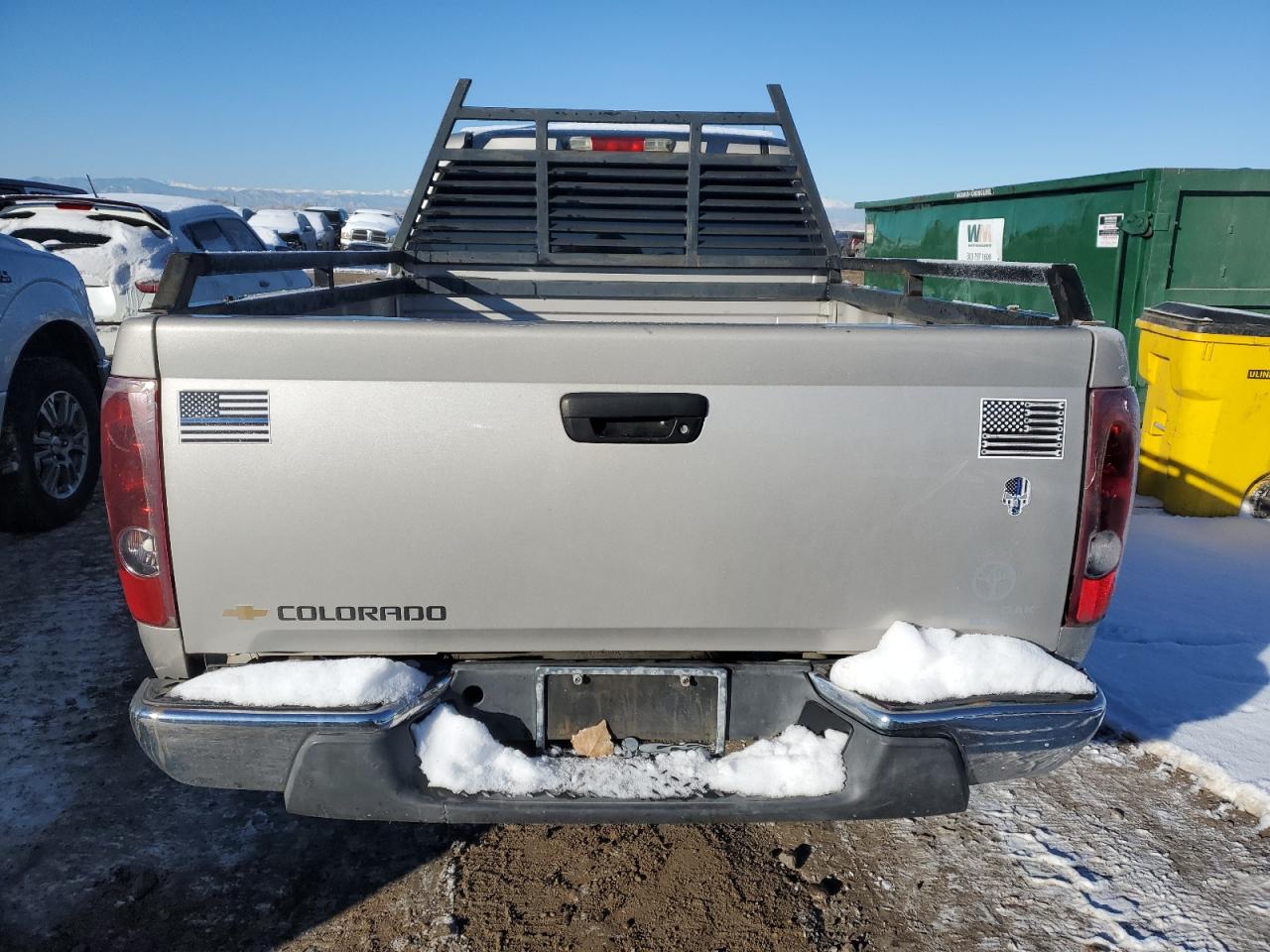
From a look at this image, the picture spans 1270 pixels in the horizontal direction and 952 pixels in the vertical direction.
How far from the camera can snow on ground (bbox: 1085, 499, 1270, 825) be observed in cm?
353

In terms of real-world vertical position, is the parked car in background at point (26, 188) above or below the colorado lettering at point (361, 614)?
above

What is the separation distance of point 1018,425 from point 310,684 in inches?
69.7

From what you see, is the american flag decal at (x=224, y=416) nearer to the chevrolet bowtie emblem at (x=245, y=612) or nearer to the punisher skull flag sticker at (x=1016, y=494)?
the chevrolet bowtie emblem at (x=245, y=612)

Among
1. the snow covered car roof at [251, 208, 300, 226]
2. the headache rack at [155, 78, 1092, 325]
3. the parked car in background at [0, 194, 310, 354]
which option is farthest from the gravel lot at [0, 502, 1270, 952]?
the snow covered car roof at [251, 208, 300, 226]

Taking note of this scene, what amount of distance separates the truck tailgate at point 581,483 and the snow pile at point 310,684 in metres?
0.06

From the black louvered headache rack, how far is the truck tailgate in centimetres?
265

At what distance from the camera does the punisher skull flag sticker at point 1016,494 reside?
2.29 metres

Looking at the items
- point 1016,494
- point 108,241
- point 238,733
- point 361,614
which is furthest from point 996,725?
point 108,241

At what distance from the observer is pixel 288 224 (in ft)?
88.4

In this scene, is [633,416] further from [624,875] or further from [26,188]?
[26,188]

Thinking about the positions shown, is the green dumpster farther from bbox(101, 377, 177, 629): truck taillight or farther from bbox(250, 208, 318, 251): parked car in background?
bbox(250, 208, 318, 251): parked car in background

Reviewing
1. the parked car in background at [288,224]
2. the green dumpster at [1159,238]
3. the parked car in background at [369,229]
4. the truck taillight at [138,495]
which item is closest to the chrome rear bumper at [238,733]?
the truck taillight at [138,495]

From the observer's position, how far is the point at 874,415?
2.27m

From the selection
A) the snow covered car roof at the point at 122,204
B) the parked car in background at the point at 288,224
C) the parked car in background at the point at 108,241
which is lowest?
the parked car in background at the point at 108,241
